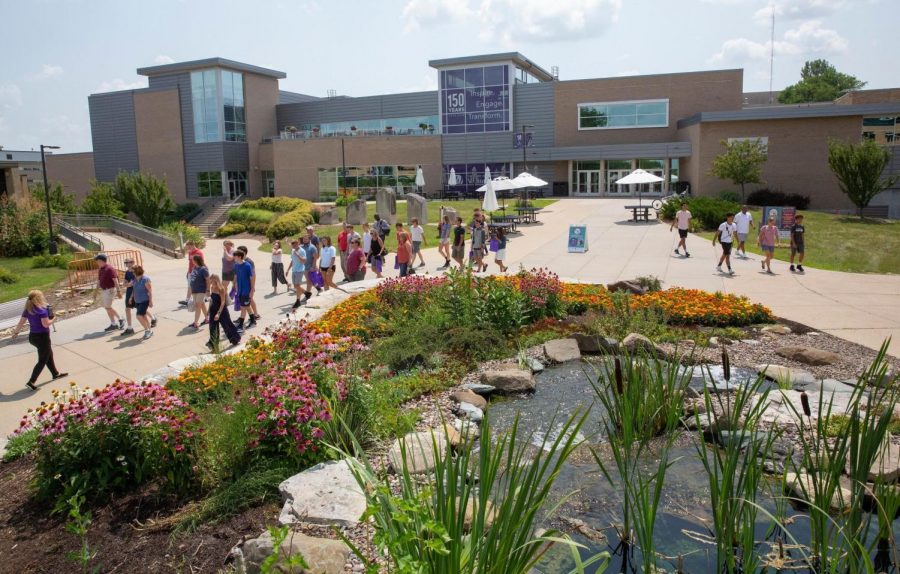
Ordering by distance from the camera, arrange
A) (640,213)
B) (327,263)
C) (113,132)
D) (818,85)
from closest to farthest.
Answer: (327,263) < (640,213) < (113,132) < (818,85)

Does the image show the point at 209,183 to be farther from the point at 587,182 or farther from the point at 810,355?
the point at 810,355

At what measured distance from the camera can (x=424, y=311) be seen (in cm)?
1035

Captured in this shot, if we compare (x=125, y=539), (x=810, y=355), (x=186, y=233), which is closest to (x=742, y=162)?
(x=186, y=233)

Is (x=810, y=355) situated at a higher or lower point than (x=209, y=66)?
lower

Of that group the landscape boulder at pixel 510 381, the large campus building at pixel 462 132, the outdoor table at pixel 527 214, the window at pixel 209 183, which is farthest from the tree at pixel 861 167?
the window at pixel 209 183

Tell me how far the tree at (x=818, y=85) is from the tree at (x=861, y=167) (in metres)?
58.8

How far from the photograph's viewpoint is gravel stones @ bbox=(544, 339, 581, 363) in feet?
28.7

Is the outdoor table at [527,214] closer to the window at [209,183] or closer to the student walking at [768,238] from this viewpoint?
the student walking at [768,238]

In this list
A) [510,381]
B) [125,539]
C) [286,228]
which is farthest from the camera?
[286,228]

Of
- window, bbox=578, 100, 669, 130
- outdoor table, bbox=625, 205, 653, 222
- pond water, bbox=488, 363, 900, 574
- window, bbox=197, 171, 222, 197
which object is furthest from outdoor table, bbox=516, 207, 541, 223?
window, bbox=197, 171, 222, 197

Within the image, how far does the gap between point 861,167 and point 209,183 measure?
46392 mm

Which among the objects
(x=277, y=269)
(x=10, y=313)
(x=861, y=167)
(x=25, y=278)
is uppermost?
(x=861, y=167)

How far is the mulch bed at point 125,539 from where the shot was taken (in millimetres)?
4309

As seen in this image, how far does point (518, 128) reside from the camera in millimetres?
51344
